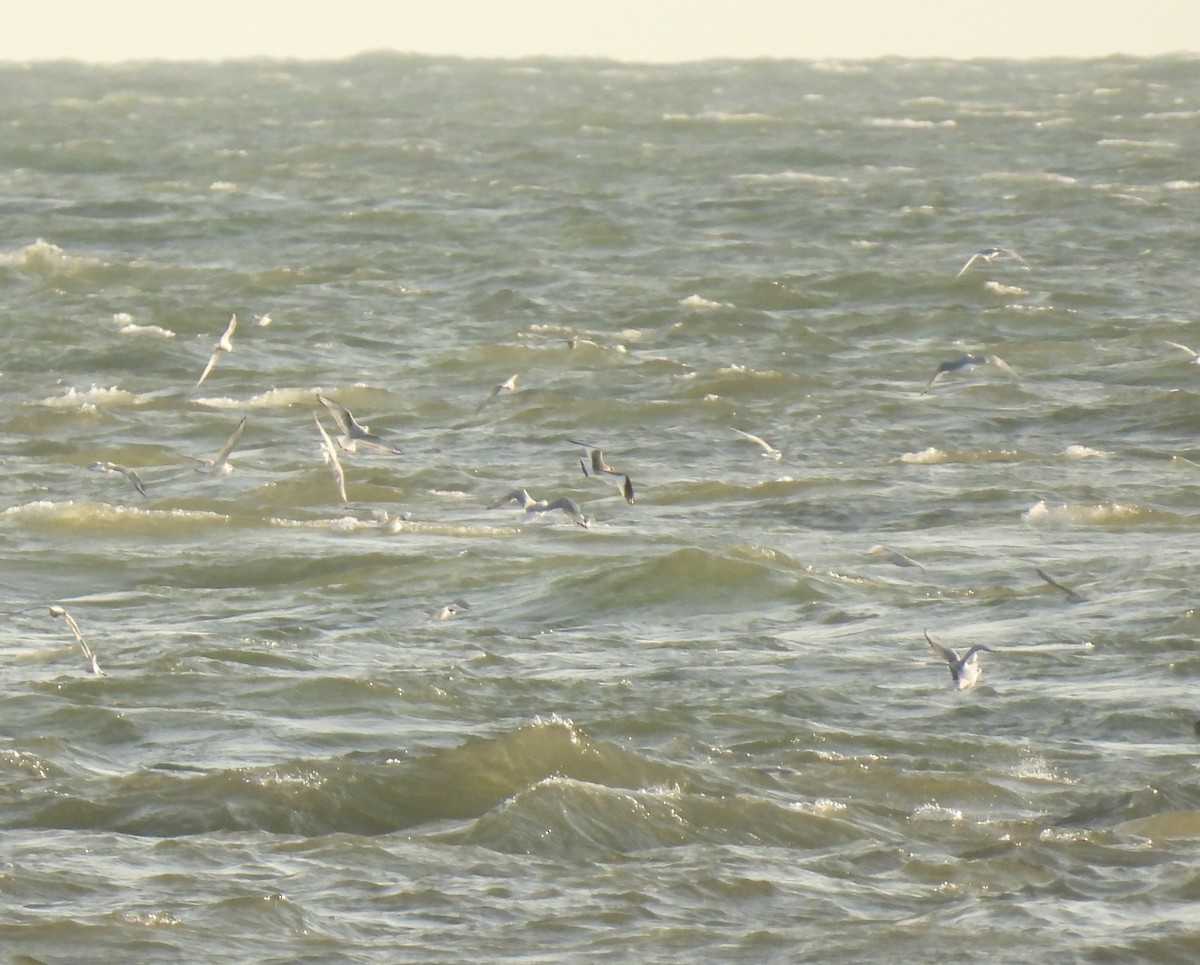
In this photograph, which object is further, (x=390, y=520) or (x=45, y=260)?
(x=45, y=260)

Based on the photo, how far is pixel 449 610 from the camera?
13.4 metres

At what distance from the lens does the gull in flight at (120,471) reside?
1512 centimetres

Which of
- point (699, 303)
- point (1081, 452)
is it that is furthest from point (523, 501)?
point (699, 303)

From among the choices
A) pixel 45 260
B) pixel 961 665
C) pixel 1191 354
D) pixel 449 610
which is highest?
pixel 45 260

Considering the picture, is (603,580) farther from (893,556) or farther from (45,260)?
(45,260)

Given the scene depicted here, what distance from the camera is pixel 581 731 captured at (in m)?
10.6

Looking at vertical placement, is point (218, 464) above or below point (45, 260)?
below

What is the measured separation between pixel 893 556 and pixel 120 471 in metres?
5.46

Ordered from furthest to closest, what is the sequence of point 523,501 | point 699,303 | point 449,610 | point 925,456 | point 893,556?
point 699,303, point 925,456, point 893,556, point 523,501, point 449,610

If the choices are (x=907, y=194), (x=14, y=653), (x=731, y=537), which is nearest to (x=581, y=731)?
(x=14, y=653)

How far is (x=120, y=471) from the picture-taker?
55.3 ft

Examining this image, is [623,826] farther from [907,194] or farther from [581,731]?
[907,194]

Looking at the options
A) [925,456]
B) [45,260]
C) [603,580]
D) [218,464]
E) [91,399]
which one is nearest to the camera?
[603,580]

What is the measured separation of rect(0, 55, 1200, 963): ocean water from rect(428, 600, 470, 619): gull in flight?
0.05m
